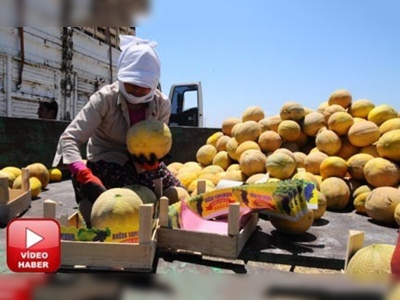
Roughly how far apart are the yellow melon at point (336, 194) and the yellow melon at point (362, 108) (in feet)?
3.64

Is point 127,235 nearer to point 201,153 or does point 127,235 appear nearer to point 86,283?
point 86,283

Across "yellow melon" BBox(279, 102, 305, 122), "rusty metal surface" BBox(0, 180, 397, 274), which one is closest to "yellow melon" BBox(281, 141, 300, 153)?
"yellow melon" BBox(279, 102, 305, 122)

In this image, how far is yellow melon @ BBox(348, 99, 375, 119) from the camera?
3869 mm

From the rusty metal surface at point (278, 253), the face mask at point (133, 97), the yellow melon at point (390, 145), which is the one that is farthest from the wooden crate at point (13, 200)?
the yellow melon at point (390, 145)

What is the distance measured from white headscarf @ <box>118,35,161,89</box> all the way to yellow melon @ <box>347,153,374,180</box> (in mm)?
2032

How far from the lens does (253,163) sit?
3428 mm

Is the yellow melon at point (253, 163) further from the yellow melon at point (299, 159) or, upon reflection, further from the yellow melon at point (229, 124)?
the yellow melon at point (229, 124)

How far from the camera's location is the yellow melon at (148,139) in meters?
2.32

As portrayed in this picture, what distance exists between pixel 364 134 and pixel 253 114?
4.44ft

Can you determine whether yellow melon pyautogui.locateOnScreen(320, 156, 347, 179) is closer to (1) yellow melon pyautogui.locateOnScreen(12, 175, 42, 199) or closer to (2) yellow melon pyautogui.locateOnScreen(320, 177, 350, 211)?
(2) yellow melon pyautogui.locateOnScreen(320, 177, 350, 211)

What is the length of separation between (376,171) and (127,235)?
91.3 inches

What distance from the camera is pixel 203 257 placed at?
2.01 meters

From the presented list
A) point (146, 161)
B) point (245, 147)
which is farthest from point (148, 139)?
point (245, 147)

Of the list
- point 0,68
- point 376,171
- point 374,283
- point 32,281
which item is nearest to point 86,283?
point 32,281
